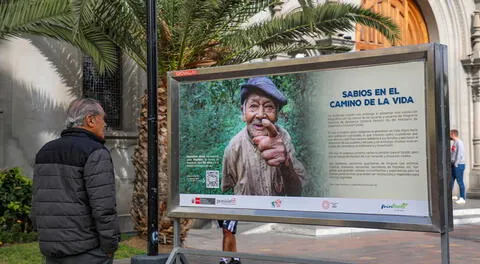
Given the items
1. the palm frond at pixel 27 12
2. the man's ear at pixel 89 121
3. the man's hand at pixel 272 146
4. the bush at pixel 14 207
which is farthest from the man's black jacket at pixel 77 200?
the bush at pixel 14 207

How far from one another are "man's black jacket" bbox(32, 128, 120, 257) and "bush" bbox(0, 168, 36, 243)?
511 centimetres

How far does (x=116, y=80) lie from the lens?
1227 centimetres

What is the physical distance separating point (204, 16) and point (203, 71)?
9.60 ft

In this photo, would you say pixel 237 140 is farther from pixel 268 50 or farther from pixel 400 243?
pixel 400 243

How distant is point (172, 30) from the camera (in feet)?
30.9

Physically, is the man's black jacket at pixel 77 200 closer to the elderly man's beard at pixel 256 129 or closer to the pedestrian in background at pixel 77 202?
the pedestrian in background at pixel 77 202

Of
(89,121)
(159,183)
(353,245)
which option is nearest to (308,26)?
(159,183)

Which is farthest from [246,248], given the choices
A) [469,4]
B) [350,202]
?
[469,4]

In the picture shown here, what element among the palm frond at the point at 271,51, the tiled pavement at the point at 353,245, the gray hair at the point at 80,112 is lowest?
the tiled pavement at the point at 353,245

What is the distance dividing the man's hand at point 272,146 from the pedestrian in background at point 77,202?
1.67 meters

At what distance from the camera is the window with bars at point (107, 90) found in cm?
1188

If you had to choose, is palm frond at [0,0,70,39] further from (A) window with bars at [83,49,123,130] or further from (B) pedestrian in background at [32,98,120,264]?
(B) pedestrian in background at [32,98,120,264]

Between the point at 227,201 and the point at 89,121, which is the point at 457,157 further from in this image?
the point at 89,121

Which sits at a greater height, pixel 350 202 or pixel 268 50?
pixel 268 50
